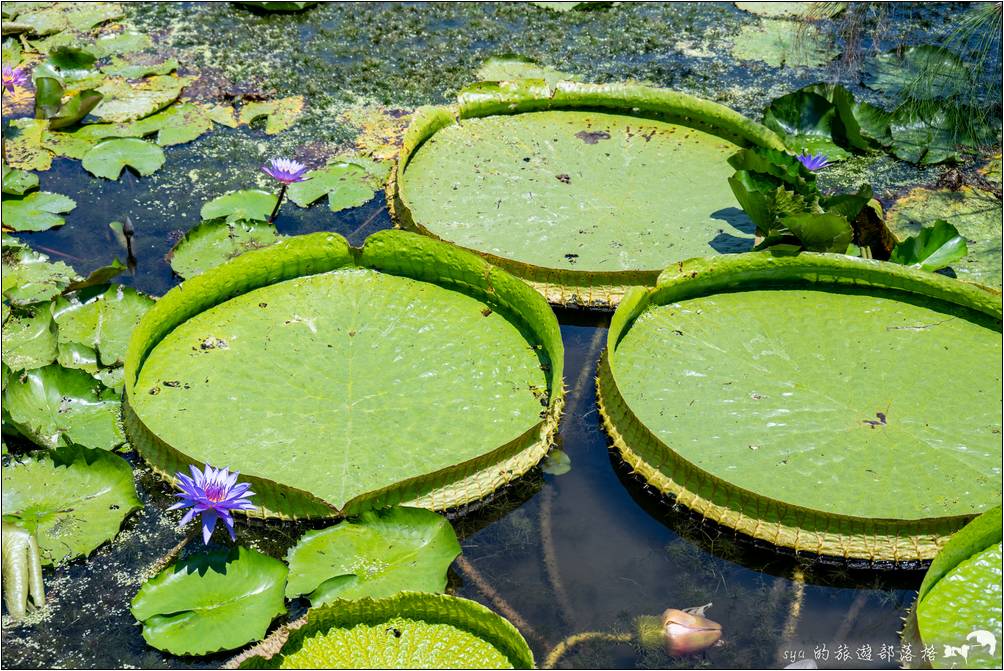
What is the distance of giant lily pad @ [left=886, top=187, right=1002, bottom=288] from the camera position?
410cm

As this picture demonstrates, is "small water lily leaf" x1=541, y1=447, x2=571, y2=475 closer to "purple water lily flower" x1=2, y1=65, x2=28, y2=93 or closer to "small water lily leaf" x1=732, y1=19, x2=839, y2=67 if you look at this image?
"small water lily leaf" x1=732, y1=19, x2=839, y2=67

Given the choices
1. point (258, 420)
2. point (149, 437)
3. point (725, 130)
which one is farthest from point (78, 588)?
point (725, 130)

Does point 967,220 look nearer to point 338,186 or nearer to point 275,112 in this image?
point 338,186

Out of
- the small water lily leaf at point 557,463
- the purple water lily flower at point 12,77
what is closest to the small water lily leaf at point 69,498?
the small water lily leaf at point 557,463

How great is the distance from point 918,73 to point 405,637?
4534mm

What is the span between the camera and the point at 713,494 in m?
3.10

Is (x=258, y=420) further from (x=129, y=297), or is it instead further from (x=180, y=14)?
(x=180, y=14)

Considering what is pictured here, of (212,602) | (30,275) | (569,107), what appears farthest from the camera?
(569,107)

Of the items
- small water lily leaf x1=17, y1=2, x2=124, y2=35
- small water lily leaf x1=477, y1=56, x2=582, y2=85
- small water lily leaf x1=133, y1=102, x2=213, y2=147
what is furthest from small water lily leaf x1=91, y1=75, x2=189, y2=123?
small water lily leaf x1=477, y1=56, x2=582, y2=85

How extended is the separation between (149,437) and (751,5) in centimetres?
493

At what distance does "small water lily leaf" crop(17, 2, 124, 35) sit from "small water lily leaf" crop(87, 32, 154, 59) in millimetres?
216

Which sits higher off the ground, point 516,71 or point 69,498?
point 516,71

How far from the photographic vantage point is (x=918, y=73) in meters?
5.60

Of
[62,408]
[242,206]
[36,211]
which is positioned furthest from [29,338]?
[242,206]
